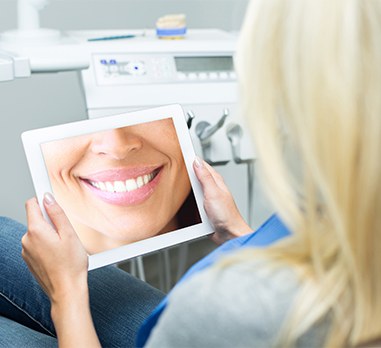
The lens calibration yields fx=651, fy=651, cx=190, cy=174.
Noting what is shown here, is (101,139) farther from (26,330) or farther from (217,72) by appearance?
(217,72)

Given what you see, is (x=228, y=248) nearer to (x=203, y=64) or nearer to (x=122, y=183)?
(x=122, y=183)

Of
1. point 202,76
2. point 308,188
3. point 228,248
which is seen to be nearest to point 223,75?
point 202,76

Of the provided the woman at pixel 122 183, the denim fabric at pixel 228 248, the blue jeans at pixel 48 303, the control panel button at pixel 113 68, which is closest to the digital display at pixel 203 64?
the control panel button at pixel 113 68

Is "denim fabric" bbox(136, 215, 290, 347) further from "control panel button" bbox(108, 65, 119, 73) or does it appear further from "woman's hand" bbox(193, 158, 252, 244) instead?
"control panel button" bbox(108, 65, 119, 73)

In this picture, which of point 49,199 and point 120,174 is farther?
point 120,174

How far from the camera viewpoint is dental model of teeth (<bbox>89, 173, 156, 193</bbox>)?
102 centimetres

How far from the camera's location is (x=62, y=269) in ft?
2.83

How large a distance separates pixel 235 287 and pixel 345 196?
0.39 ft

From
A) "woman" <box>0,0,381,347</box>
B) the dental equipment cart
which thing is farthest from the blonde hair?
the dental equipment cart

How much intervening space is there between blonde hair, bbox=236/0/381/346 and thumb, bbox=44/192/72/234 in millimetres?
414

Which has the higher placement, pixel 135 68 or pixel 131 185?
pixel 135 68

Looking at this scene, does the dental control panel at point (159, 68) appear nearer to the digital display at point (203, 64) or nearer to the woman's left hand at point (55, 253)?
the digital display at point (203, 64)

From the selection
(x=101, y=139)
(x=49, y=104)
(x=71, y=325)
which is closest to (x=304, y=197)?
(x=71, y=325)

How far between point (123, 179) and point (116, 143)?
6 cm
